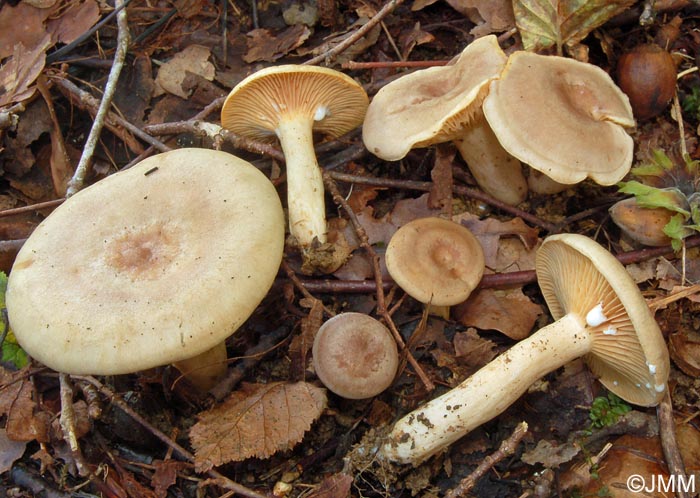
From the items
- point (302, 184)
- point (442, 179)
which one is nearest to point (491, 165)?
point (442, 179)

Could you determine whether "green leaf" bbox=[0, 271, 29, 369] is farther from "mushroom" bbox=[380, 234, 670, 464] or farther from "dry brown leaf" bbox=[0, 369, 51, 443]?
"mushroom" bbox=[380, 234, 670, 464]

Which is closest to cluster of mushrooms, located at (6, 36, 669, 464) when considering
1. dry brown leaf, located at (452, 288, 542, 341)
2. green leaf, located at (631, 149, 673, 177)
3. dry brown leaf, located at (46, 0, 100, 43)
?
dry brown leaf, located at (452, 288, 542, 341)

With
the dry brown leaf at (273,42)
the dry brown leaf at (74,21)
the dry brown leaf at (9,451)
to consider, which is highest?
the dry brown leaf at (74,21)

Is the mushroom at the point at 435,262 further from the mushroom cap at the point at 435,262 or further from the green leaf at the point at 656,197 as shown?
the green leaf at the point at 656,197

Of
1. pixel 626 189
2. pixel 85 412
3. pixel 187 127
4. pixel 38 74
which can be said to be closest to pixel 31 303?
pixel 85 412

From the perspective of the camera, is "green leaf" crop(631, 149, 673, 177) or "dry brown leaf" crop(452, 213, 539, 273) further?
"dry brown leaf" crop(452, 213, 539, 273)

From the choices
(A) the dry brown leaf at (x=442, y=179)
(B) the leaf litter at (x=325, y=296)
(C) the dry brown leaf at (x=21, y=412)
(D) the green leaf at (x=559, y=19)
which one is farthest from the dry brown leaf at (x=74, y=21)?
(D) the green leaf at (x=559, y=19)
